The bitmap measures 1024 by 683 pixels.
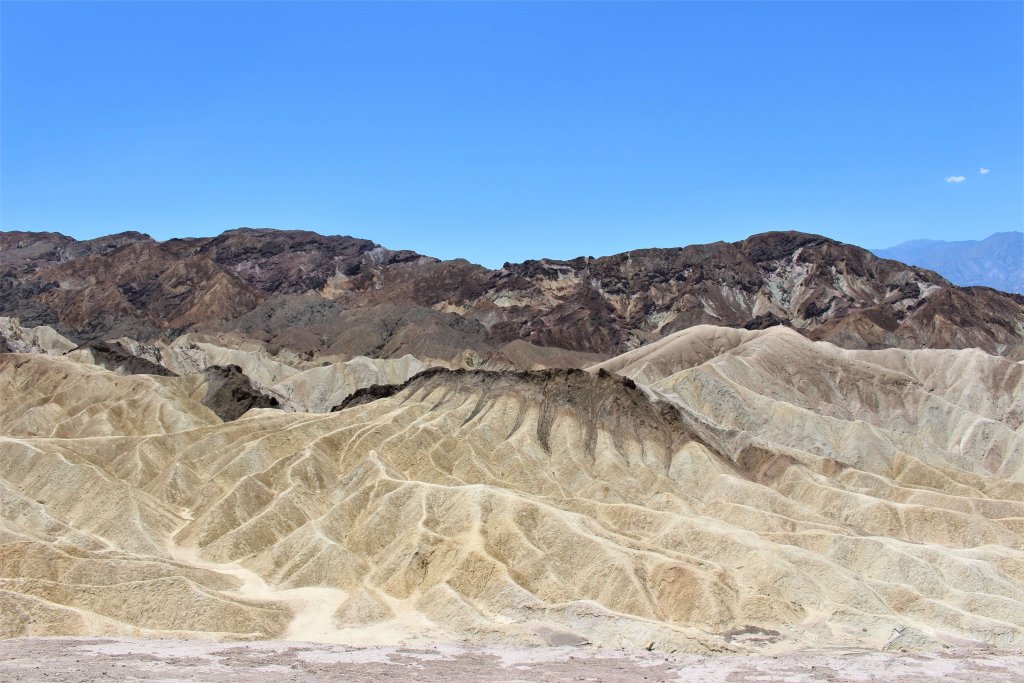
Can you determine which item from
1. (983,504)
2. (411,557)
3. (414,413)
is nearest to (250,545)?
(411,557)

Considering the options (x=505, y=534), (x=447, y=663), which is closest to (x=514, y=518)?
(x=505, y=534)

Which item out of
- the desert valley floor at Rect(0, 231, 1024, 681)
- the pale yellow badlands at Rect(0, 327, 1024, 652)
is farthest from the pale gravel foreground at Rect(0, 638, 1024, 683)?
the pale yellow badlands at Rect(0, 327, 1024, 652)

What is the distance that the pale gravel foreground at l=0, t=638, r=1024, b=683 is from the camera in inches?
1777

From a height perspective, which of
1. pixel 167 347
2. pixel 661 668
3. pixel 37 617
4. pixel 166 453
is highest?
pixel 167 347

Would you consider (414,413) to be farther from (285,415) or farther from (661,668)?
(661,668)

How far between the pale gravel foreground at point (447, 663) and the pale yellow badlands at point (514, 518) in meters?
2.74

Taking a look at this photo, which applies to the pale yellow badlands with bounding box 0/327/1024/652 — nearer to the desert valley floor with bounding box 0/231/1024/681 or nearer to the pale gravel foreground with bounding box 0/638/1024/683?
the desert valley floor with bounding box 0/231/1024/681

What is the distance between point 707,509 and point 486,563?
2702 centimetres

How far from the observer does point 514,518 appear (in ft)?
228

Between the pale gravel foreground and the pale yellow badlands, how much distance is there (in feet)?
8.99

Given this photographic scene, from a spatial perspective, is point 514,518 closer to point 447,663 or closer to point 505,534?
point 505,534

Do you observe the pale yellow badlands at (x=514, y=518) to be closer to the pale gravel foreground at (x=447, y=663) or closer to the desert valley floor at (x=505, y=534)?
the desert valley floor at (x=505, y=534)

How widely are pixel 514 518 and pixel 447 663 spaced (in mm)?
20328

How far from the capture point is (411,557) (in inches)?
2596
